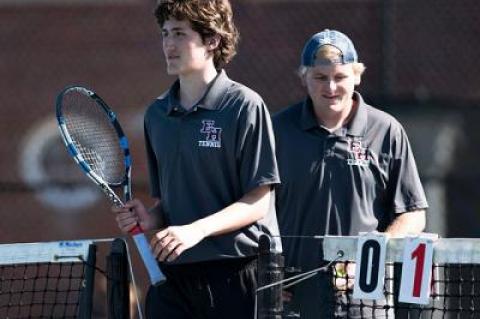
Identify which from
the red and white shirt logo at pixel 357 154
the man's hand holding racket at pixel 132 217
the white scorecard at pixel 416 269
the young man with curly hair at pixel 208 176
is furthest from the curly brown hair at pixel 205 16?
the white scorecard at pixel 416 269

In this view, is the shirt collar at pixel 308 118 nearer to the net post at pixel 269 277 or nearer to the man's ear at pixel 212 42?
the man's ear at pixel 212 42

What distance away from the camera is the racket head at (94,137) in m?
4.61

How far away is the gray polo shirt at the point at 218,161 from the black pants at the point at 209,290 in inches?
2.2

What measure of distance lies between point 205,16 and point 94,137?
68cm

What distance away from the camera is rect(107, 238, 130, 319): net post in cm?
445

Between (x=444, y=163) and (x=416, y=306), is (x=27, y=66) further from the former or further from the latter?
(x=416, y=306)

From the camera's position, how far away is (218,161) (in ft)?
14.1

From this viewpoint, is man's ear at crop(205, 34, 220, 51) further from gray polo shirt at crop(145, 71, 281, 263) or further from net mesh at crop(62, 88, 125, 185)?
net mesh at crop(62, 88, 125, 185)

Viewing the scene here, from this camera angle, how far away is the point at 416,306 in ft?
16.1

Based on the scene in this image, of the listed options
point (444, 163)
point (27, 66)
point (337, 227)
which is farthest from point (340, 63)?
point (27, 66)

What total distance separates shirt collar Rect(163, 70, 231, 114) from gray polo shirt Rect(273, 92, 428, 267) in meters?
0.71

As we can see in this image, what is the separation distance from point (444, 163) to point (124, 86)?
2.11m

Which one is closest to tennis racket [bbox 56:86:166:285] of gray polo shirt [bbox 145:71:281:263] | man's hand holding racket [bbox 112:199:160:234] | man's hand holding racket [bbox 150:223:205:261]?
man's hand holding racket [bbox 112:199:160:234]

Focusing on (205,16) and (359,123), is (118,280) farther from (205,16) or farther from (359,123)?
(359,123)
